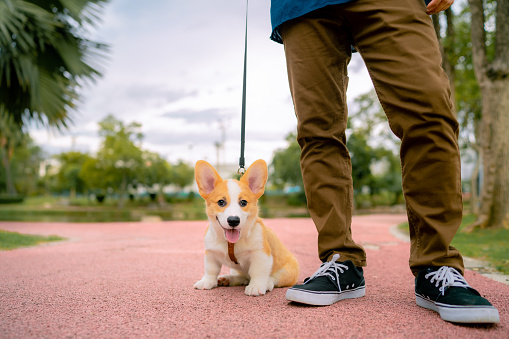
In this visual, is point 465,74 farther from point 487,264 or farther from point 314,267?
point 314,267

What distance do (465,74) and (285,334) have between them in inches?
531

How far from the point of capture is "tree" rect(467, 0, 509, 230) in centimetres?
628

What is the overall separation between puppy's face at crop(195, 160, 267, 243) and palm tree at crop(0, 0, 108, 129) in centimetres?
485

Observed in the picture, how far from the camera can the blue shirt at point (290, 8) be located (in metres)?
1.75

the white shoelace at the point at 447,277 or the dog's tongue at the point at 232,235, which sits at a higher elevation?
the dog's tongue at the point at 232,235

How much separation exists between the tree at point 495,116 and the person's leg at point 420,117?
18.5 feet

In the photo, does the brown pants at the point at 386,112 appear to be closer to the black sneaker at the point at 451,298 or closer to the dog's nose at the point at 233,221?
the black sneaker at the point at 451,298

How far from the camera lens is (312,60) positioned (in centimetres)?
184

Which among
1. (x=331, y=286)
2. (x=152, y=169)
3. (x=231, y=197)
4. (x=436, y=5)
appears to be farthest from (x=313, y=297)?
(x=152, y=169)

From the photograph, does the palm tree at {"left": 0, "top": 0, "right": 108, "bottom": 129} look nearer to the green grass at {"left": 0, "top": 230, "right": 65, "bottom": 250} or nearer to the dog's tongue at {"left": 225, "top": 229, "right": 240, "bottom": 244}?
the green grass at {"left": 0, "top": 230, "right": 65, "bottom": 250}

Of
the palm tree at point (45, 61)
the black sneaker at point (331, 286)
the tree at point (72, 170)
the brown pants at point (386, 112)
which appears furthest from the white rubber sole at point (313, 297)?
the tree at point (72, 170)

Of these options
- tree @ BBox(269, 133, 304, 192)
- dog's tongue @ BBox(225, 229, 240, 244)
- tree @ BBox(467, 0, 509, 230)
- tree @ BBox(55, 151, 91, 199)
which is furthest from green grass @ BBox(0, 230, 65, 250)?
tree @ BBox(55, 151, 91, 199)

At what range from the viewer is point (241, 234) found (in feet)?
6.39

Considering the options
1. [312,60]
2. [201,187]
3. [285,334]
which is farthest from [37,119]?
[285,334]
